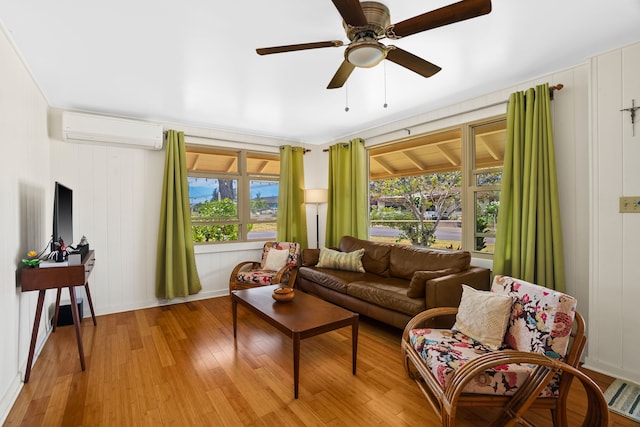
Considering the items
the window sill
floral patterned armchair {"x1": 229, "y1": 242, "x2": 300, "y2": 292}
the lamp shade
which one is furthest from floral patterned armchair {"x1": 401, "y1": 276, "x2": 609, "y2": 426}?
the window sill

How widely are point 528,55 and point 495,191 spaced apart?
1337 mm

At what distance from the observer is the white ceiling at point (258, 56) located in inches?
75.4

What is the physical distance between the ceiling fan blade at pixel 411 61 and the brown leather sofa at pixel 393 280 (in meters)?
1.70

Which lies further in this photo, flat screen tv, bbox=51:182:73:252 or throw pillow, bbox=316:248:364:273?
throw pillow, bbox=316:248:364:273

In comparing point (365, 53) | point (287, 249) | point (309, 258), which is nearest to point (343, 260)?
point (309, 258)

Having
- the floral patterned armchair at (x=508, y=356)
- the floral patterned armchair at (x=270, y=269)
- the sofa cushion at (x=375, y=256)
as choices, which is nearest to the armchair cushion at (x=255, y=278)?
the floral patterned armchair at (x=270, y=269)

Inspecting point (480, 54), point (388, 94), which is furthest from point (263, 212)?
point (480, 54)


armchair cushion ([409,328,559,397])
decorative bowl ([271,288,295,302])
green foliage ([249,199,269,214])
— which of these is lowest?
armchair cushion ([409,328,559,397])

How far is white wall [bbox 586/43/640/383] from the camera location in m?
2.27

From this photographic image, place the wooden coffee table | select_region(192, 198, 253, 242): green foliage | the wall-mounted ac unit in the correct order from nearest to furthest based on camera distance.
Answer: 1. the wooden coffee table
2. the wall-mounted ac unit
3. select_region(192, 198, 253, 242): green foliage

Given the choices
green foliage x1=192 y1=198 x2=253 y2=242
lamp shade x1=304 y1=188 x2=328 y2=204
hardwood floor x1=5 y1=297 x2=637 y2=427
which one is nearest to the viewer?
hardwood floor x1=5 y1=297 x2=637 y2=427

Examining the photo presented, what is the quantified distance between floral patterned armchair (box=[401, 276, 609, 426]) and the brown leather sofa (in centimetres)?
61

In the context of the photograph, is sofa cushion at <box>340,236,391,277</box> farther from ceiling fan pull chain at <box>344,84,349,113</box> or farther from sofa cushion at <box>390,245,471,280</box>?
ceiling fan pull chain at <box>344,84,349,113</box>

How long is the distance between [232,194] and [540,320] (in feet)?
13.7
